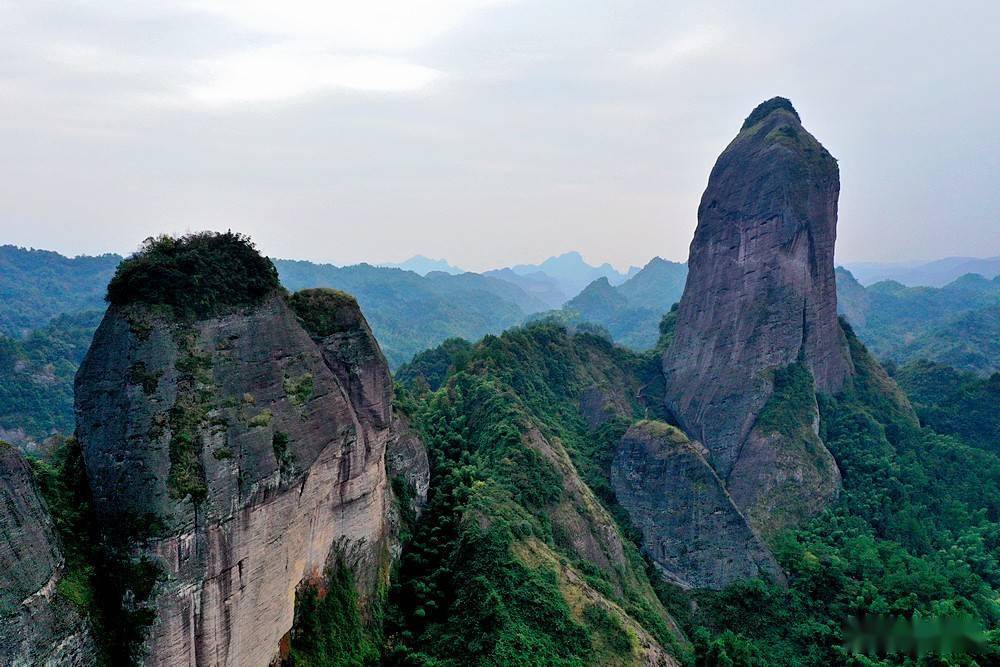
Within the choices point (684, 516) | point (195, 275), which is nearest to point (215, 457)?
point (195, 275)

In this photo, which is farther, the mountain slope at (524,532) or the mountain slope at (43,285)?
the mountain slope at (43,285)

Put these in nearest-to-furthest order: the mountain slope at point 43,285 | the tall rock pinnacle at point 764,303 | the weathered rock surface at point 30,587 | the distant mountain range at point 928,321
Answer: the weathered rock surface at point 30,587
the tall rock pinnacle at point 764,303
the distant mountain range at point 928,321
the mountain slope at point 43,285

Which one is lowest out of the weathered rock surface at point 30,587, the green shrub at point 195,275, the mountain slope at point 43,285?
the weathered rock surface at point 30,587

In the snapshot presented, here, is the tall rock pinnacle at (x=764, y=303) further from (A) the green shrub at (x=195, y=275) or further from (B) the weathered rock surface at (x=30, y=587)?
(B) the weathered rock surface at (x=30, y=587)

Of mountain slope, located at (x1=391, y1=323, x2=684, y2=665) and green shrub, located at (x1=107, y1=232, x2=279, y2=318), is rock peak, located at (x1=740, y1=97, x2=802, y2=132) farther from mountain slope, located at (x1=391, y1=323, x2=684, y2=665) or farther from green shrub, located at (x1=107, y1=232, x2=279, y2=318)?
green shrub, located at (x1=107, y1=232, x2=279, y2=318)

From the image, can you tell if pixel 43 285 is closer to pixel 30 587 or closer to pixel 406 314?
pixel 406 314

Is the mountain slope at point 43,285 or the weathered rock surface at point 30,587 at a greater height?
the mountain slope at point 43,285

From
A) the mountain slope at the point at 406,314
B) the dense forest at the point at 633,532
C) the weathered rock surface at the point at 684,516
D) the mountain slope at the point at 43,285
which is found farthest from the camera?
the mountain slope at the point at 406,314

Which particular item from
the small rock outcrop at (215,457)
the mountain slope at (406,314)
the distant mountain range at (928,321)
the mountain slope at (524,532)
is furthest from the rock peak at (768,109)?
the mountain slope at (406,314)
